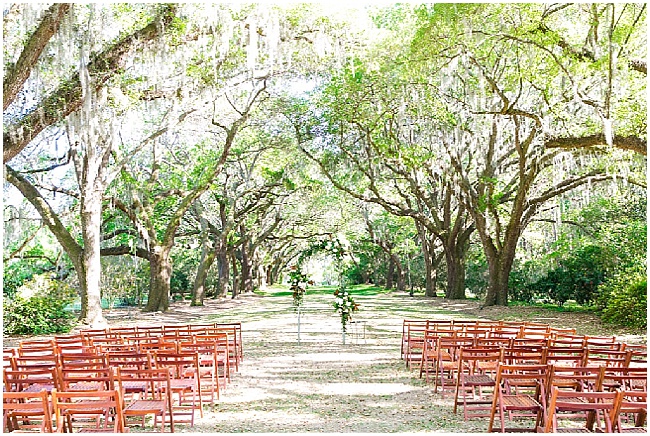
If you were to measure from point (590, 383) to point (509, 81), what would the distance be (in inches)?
437

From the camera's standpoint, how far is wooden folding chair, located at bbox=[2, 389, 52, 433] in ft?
16.3

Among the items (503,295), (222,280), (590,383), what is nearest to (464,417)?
(590,383)

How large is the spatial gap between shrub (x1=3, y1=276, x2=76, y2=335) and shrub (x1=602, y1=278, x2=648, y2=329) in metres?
13.2

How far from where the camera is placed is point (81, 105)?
11.5 meters

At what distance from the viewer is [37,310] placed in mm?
15445

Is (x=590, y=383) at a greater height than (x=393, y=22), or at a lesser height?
lesser

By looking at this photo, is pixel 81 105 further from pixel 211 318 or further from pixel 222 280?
pixel 222 280

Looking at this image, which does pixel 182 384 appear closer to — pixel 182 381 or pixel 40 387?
pixel 182 381

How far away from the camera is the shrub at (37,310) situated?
15305 millimetres

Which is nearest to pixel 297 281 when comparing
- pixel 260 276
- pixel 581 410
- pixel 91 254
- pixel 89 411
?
pixel 91 254

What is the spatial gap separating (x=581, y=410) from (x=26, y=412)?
4.78 meters

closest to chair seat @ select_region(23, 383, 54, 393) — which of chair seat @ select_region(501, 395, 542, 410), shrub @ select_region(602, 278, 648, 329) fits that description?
chair seat @ select_region(501, 395, 542, 410)

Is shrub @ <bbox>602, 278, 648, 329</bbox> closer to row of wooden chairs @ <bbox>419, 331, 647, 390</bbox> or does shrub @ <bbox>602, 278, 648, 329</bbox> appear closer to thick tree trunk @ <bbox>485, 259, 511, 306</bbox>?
thick tree trunk @ <bbox>485, 259, 511, 306</bbox>

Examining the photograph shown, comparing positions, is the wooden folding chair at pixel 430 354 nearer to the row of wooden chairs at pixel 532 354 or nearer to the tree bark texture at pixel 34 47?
the row of wooden chairs at pixel 532 354
